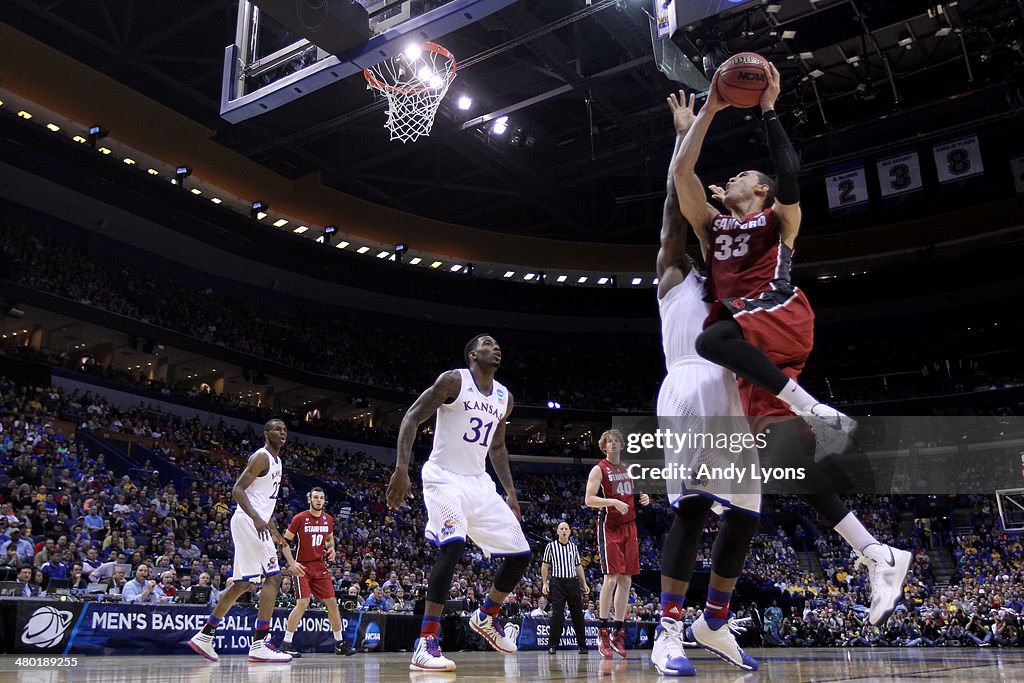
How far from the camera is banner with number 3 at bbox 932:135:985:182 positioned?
18.4 meters

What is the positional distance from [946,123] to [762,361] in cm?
2169

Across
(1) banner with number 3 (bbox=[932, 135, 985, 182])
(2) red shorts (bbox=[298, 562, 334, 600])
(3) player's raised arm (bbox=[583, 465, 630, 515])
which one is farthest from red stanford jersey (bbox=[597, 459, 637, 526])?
(1) banner with number 3 (bbox=[932, 135, 985, 182])

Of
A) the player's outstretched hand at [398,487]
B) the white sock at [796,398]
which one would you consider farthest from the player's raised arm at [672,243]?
the player's outstretched hand at [398,487]

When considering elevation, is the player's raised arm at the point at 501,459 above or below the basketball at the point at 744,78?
below

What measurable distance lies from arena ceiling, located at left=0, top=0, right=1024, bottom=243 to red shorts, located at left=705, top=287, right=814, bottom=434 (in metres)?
7.55

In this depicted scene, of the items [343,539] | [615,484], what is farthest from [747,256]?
[343,539]

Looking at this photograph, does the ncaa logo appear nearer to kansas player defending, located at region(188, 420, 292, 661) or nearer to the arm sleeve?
kansas player defending, located at region(188, 420, 292, 661)

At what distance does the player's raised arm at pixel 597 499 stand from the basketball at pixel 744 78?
14.3 ft

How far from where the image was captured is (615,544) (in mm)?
8789

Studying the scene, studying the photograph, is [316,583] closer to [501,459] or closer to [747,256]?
[501,459]

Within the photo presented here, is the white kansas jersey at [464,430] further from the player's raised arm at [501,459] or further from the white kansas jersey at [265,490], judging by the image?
the white kansas jersey at [265,490]

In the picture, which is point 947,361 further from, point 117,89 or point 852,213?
point 117,89

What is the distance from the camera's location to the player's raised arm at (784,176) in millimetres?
3924

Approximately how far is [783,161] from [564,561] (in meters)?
8.17
